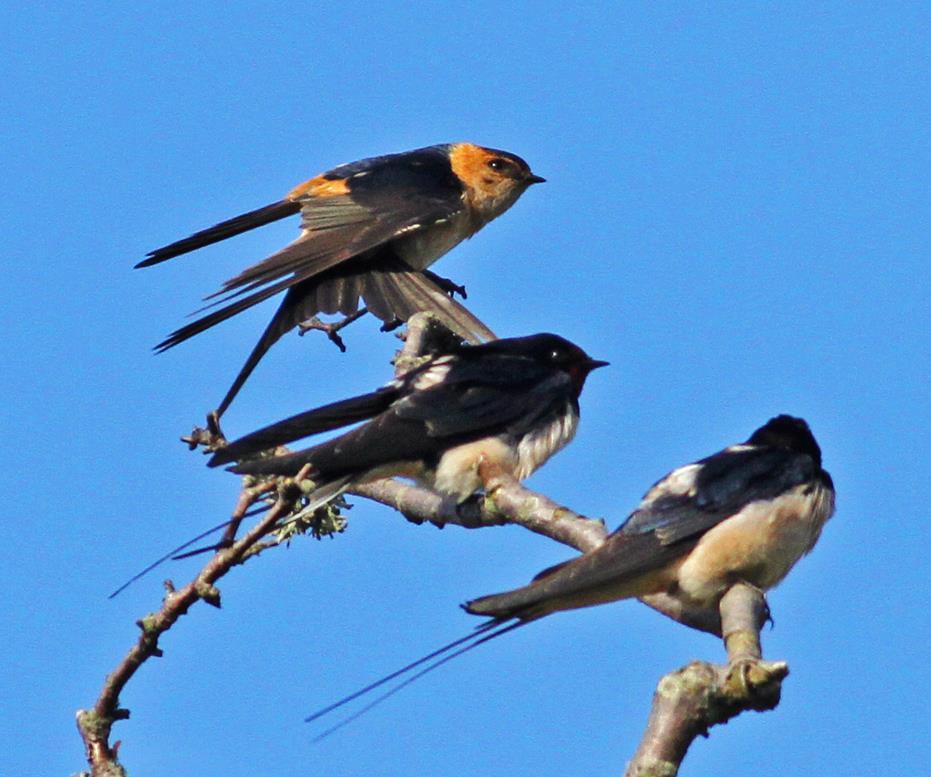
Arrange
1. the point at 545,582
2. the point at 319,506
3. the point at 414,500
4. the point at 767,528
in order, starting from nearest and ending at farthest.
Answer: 1. the point at 545,582
2. the point at 767,528
3. the point at 319,506
4. the point at 414,500

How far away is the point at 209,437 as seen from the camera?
4.23 meters

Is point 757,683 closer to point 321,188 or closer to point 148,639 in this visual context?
point 148,639

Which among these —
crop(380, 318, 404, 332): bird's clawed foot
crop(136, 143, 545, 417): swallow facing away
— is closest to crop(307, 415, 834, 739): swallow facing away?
crop(136, 143, 545, 417): swallow facing away

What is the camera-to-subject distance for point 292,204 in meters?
6.54

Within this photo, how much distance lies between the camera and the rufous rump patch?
6562mm

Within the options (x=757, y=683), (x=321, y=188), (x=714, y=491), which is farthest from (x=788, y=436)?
(x=321, y=188)

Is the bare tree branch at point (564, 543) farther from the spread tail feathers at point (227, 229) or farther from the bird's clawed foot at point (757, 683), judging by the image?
the spread tail feathers at point (227, 229)

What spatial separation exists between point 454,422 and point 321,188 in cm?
230

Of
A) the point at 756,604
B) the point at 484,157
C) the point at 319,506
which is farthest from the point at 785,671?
the point at 484,157

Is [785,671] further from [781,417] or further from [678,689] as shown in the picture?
[781,417]

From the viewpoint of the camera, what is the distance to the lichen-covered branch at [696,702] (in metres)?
2.56

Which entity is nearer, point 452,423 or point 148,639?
point 148,639

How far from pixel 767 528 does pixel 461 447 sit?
36.2 inches

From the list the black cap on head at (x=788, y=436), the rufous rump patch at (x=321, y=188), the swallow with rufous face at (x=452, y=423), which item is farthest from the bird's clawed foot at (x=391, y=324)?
the black cap on head at (x=788, y=436)
